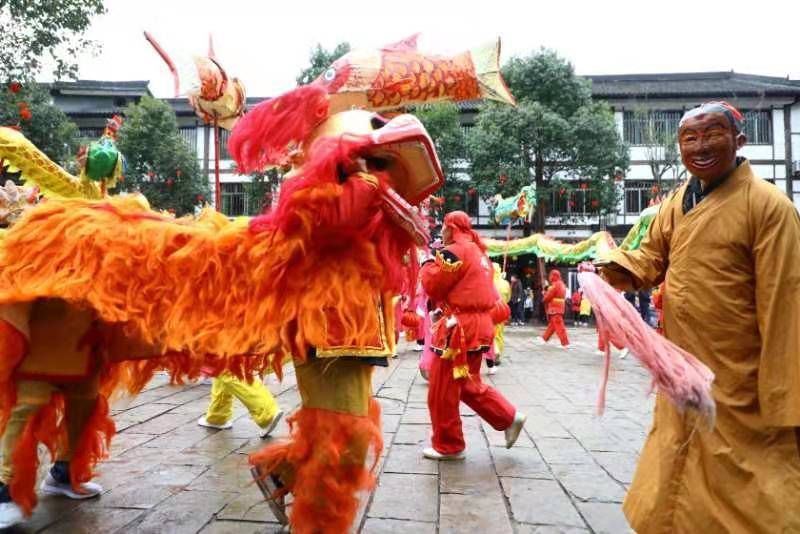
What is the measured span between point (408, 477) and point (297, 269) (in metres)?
1.89

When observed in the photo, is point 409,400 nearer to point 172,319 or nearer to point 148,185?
point 172,319

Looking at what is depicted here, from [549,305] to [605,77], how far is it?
58.0 ft

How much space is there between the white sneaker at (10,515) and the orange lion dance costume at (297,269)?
19.6 inches

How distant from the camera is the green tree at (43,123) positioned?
12.2 metres

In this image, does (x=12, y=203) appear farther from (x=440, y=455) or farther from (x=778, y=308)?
(x=778, y=308)

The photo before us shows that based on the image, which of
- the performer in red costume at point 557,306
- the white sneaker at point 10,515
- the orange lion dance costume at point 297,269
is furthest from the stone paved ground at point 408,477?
the performer in red costume at point 557,306

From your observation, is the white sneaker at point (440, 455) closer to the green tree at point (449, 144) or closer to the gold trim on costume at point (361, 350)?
the gold trim on costume at point (361, 350)

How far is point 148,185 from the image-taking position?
19828 millimetres

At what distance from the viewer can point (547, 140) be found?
19.7 m

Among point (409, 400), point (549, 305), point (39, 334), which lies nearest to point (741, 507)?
point (39, 334)

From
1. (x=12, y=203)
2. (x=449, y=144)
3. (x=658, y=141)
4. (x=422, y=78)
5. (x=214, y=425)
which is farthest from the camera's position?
(x=658, y=141)

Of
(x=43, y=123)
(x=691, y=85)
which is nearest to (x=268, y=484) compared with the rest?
(x=43, y=123)

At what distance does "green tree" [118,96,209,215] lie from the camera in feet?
63.2

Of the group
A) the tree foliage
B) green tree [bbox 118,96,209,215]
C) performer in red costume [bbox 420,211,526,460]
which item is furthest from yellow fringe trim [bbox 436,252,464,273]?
the tree foliage
